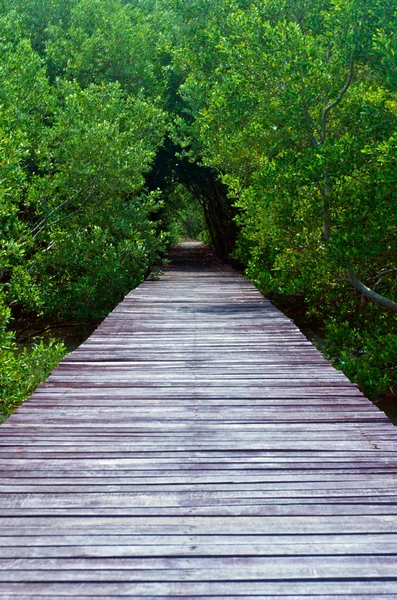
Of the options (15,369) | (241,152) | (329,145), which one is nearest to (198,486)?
(15,369)

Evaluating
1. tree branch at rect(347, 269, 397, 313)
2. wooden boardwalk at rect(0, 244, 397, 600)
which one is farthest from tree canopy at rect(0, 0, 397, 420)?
wooden boardwalk at rect(0, 244, 397, 600)

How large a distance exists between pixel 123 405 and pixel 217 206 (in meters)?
17.8

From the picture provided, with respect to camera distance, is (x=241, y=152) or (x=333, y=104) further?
(x=241, y=152)

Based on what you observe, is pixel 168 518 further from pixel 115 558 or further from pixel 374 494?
pixel 374 494

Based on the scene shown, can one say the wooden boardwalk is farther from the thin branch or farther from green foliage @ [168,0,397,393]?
the thin branch

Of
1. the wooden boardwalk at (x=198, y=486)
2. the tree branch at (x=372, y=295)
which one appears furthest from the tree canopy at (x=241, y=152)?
the wooden boardwalk at (x=198, y=486)

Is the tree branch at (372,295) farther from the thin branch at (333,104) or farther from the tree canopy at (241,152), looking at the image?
the thin branch at (333,104)

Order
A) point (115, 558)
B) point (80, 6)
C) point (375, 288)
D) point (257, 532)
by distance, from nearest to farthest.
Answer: point (115, 558)
point (257, 532)
point (375, 288)
point (80, 6)

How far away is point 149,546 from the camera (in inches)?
83.7

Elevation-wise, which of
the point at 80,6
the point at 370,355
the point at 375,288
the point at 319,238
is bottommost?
the point at 370,355

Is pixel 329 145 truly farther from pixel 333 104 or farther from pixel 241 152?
pixel 241 152

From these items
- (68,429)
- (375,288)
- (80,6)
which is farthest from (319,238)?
(80,6)

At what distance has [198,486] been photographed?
8.56 ft

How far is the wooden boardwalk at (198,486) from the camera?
1.95 meters
